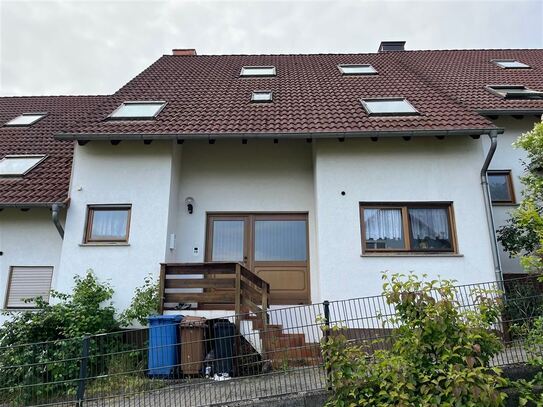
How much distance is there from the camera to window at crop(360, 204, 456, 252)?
7.16m

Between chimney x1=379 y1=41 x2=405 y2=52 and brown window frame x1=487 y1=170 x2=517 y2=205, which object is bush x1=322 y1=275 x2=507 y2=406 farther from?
chimney x1=379 y1=41 x2=405 y2=52

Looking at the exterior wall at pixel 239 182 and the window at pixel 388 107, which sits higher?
the window at pixel 388 107

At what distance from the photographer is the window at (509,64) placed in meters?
11.9

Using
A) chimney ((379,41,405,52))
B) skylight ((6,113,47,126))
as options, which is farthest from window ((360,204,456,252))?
chimney ((379,41,405,52))

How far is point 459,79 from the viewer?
11.1 meters

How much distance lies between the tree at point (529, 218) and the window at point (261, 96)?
5.50 meters

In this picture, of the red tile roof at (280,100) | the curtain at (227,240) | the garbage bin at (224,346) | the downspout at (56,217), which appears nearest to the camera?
the garbage bin at (224,346)

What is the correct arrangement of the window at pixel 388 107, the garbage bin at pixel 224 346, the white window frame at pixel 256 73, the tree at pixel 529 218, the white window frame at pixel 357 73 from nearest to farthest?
the tree at pixel 529 218, the garbage bin at pixel 224 346, the window at pixel 388 107, the white window frame at pixel 357 73, the white window frame at pixel 256 73

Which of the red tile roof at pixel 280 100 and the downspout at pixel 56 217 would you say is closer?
the downspout at pixel 56 217

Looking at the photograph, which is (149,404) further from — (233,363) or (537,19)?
(537,19)

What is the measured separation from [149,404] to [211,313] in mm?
2153

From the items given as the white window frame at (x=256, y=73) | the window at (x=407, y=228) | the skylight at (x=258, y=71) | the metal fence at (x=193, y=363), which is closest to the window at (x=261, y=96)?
the white window frame at (x=256, y=73)

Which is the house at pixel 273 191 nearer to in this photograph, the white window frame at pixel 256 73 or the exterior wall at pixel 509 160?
the exterior wall at pixel 509 160

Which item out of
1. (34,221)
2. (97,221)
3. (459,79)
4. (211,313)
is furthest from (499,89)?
(34,221)
